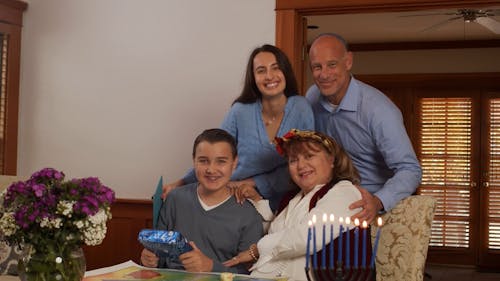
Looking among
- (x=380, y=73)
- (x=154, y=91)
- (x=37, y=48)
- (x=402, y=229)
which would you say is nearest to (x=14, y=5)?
(x=37, y=48)

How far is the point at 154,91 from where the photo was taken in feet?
14.3

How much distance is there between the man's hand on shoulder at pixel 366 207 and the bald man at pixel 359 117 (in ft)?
1.15

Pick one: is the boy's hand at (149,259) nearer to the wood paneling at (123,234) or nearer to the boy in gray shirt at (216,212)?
the boy in gray shirt at (216,212)

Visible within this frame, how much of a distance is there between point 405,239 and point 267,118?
0.79 metres

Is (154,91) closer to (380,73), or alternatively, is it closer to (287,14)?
(287,14)

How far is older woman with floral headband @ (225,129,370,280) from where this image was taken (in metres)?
2.58

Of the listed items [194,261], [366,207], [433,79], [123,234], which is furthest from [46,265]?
[433,79]

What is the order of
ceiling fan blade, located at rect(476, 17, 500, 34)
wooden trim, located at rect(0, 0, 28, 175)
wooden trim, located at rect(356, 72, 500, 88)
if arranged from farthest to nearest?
wooden trim, located at rect(356, 72, 500, 88), ceiling fan blade, located at rect(476, 17, 500, 34), wooden trim, located at rect(0, 0, 28, 175)

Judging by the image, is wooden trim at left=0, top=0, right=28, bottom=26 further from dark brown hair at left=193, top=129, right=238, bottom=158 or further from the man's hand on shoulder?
the man's hand on shoulder

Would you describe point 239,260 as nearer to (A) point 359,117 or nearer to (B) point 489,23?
(A) point 359,117

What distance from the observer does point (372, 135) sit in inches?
126

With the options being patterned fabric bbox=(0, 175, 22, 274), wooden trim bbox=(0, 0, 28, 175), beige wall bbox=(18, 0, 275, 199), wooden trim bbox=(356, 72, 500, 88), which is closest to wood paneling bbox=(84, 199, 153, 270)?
beige wall bbox=(18, 0, 275, 199)

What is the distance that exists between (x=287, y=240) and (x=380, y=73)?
665 cm

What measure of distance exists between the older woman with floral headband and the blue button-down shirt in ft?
1.11
